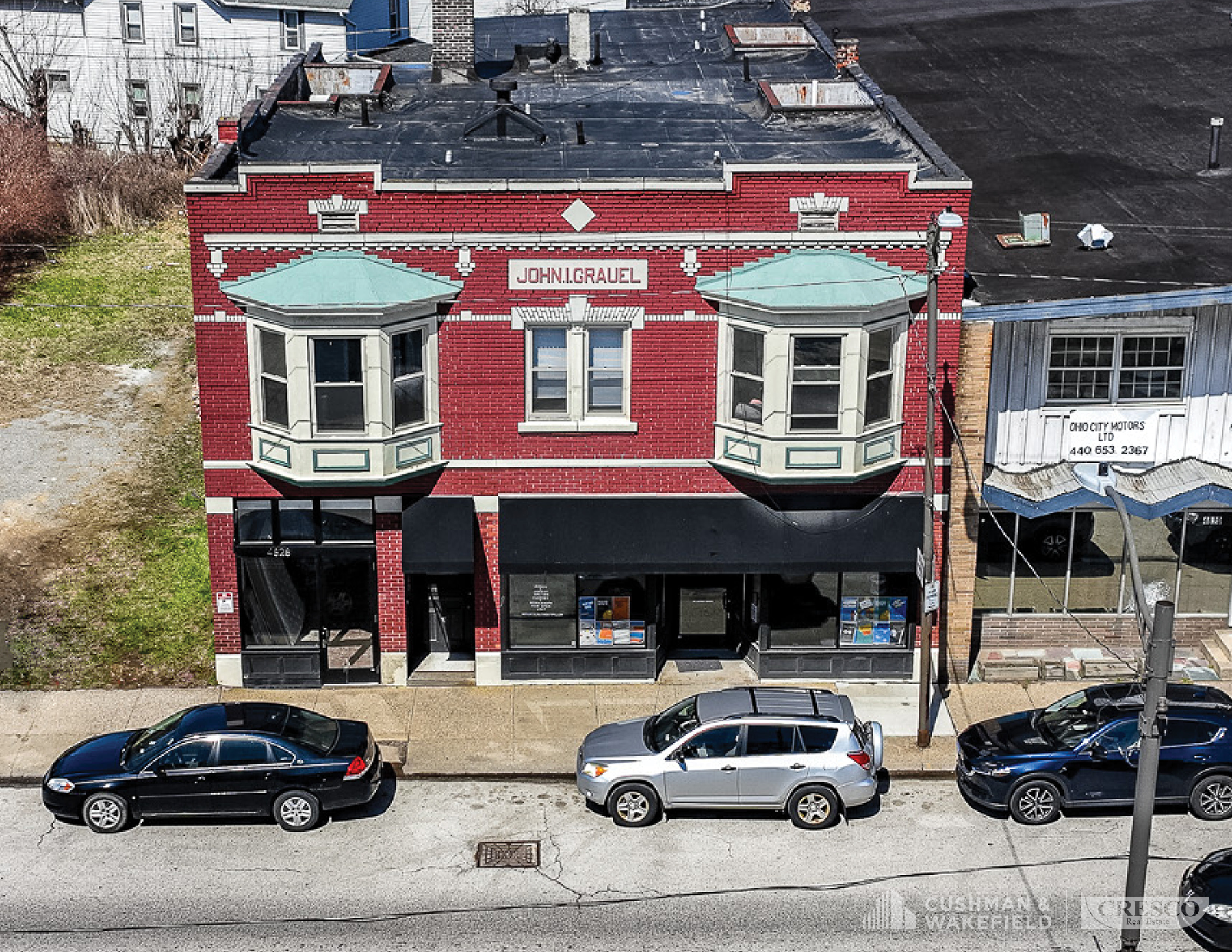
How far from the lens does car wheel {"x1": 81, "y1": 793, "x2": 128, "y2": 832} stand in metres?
22.9

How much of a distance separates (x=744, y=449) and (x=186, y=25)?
4509 centimetres

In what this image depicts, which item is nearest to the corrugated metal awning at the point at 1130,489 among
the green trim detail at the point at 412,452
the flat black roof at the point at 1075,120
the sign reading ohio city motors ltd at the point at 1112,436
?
the sign reading ohio city motors ltd at the point at 1112,436

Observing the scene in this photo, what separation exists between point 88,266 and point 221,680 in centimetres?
2572

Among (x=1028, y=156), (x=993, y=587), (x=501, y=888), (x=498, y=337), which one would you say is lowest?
(x=501, y=888)

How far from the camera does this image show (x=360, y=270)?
25.1 metres

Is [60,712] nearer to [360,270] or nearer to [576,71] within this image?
[360,270]

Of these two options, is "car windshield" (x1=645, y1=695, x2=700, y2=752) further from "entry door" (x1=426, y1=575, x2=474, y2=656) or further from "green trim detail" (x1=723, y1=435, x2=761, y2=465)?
"entry door" (x1=426, y1=575, x2=474, y2=656)

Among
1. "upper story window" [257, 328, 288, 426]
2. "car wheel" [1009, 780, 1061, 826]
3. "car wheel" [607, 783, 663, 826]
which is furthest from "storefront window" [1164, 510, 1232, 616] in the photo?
"upper story window" [257, 328, 288, 426]

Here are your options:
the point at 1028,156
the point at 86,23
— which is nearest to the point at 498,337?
the point at 1028,156

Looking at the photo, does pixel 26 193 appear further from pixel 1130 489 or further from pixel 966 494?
Result: pixel 1130 489

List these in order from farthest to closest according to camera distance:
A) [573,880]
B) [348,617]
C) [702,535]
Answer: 1. [348,617]
2. [702,535]
3. [573,880]

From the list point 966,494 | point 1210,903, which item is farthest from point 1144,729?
point 966,494

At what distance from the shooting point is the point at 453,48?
112 feet

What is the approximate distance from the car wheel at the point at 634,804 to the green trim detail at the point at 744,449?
604cm
